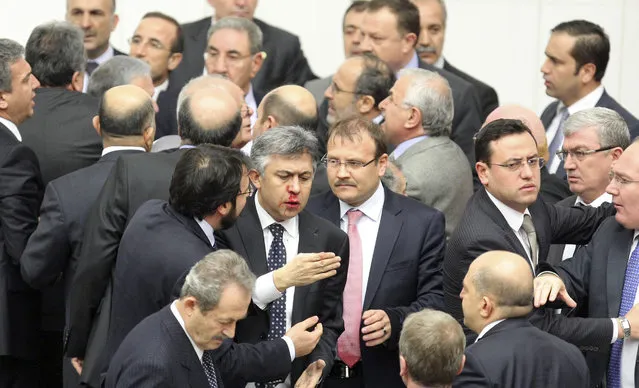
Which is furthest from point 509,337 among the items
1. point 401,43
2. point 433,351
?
point 401,43

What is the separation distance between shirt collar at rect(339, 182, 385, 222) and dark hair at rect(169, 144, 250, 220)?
1045 mm

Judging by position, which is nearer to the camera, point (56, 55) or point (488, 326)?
point (488, 326)

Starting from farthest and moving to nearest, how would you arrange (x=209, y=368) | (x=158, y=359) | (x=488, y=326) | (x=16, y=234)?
1. (x=16, y=234)
2. (x=488, y=326)
3. (x=209, y=368)
4. (x=158, y=359)

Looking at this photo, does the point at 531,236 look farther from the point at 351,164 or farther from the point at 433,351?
the point at 433,351

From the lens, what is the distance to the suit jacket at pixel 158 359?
188 inches

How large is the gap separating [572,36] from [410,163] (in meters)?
2.17

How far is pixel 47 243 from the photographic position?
6340 mm

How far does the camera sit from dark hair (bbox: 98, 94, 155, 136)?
636cm

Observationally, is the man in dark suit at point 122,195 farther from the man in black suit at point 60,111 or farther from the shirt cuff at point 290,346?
the shirt cuff at point 290,346

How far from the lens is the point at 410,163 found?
6973mm

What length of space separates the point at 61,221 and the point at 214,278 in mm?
1736

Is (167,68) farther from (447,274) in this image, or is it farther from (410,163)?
(447,274)

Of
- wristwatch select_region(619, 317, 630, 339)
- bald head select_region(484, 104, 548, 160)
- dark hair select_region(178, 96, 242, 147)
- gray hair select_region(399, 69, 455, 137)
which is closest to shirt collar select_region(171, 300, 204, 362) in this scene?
dark hair select_region(178, 96, 242, 147)

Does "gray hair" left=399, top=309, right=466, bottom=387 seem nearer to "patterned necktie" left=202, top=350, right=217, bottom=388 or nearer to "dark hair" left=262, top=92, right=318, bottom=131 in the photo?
"patterned necktie" left=202, top=350, right=217, bottom=388
